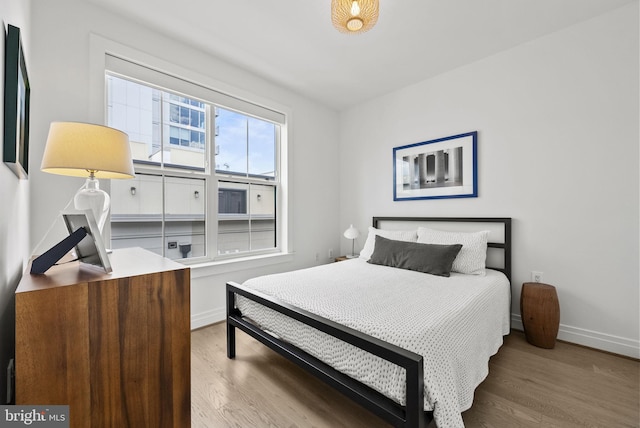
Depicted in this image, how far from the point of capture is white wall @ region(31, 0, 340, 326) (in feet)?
6.28

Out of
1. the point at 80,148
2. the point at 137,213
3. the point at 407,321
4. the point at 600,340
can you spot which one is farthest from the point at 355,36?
the point at 600,340

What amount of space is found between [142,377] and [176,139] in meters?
2.32

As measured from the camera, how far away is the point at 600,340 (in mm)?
2248

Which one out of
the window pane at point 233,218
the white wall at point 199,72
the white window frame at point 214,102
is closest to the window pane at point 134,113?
the white window frame at point 214,102

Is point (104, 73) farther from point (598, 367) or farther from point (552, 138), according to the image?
point (598, 367)

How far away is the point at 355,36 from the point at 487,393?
289 centimetres

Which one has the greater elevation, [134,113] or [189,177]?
[134,113]

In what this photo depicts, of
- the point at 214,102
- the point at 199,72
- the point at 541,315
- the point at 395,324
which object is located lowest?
the point at 541,315

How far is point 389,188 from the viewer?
141 inches

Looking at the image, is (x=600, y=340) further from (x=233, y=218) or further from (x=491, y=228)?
(x=233, y=218)

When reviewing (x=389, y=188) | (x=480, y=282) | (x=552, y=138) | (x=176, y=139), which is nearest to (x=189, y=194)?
(x=176, y=139)

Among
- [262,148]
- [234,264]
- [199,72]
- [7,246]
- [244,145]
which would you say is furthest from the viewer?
[262,148]

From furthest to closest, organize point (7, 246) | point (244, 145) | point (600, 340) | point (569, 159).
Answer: point (244, 145) < point (569, 159) < point (600, 340) < point (7, 246)

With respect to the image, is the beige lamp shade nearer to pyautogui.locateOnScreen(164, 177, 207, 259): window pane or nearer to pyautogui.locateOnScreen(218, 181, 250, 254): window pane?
pyautogui.locateOnScreen(164, 177, 207, 259): window pane
